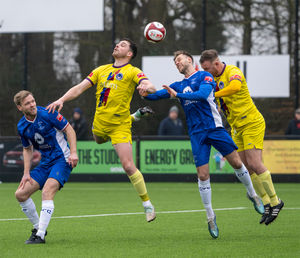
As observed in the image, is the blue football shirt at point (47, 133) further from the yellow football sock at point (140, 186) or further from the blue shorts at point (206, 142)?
the blue shorts at point (206, 142)

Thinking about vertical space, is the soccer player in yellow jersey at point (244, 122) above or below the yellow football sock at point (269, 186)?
above

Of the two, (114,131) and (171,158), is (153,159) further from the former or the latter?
(114,131)

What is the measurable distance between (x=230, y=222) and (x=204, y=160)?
5.09ft

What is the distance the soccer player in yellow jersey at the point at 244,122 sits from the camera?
951 cm

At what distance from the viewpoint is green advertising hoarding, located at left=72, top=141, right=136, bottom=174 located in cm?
1872

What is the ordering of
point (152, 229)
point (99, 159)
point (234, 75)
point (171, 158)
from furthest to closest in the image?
point (99, 159), point (171, 158), point (234, 75), point (152, 229)

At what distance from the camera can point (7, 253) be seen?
7453 mm

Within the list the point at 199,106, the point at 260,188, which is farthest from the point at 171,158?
the point at 199,106

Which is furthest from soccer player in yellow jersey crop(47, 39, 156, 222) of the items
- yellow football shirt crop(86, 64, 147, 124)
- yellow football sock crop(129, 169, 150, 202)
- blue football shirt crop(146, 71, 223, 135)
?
blue football shirt crop(146, 71, 223, 135)

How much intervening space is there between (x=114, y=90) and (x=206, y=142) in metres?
1.49

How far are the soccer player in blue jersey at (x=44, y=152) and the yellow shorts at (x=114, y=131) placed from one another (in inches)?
46.0

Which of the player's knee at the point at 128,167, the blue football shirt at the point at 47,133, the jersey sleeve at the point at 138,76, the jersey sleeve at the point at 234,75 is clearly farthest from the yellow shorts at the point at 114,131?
the jersey sleeve at the point at 234,75

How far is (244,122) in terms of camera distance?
9.75m

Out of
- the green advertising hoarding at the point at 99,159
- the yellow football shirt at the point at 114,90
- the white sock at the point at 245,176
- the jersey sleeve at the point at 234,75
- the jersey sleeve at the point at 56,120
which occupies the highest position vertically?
the jersey sleeve at the point at 234,75
